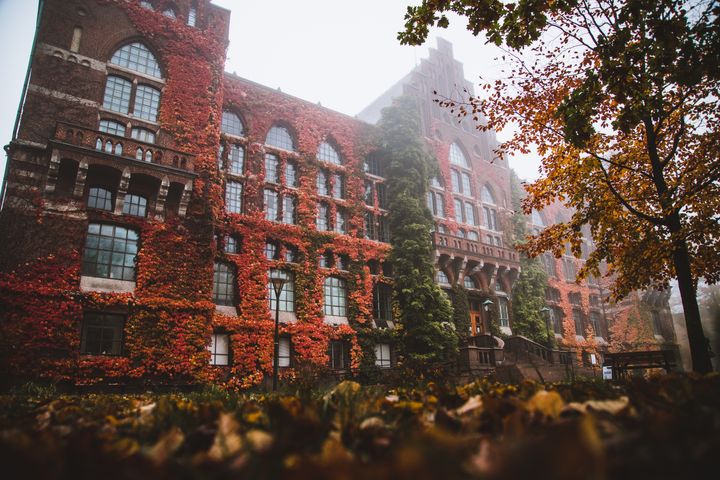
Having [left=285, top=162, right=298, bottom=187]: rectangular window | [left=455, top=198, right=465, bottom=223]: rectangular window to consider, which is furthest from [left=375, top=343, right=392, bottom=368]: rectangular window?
[left=455, top=198, right=465, bottom=223]: rectangular window

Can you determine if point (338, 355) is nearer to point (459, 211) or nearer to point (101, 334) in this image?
point (101, 334)

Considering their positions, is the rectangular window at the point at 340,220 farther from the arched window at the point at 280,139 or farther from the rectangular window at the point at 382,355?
the rectangular window at the point at 382,355

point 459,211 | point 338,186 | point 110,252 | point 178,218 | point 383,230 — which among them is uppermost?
point 459,211

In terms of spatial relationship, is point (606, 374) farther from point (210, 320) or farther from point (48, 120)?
point (48, 120)

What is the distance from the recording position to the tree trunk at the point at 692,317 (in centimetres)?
909

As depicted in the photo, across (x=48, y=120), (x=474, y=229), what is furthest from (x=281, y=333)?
(x=474, y=229)

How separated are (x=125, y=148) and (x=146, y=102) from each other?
384cm

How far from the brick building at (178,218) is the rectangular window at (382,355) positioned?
0.75 ft

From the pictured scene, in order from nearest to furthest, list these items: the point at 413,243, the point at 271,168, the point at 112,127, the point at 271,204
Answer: the point at 112,127, the point at 271,204, the point at 271,168, the point at 413,243

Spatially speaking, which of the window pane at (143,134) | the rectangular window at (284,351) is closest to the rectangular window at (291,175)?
the window pane at (143,134)

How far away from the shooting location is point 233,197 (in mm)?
23938

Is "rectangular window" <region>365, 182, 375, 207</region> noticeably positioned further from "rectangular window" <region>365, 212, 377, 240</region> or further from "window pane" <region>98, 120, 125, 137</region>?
"window pane" <region>98, 120, 125, 137</region>

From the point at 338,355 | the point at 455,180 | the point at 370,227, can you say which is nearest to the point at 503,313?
the point at 455,180

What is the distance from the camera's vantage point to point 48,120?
18000 mm
